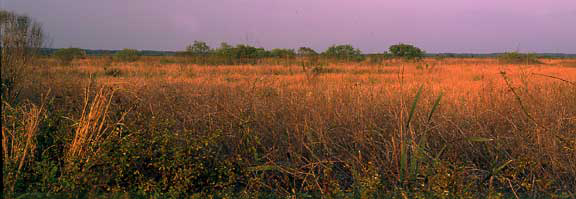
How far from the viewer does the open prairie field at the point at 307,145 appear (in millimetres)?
4301

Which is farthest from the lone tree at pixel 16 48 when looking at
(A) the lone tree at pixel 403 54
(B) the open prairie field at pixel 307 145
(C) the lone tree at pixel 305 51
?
(A) the lone tree at pixel 403 54

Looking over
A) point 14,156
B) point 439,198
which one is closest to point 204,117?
point 14,156

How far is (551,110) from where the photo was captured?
18.5 ft

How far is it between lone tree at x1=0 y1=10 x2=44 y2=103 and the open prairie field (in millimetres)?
1738

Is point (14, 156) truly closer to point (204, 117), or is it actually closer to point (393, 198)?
point (204, 117)

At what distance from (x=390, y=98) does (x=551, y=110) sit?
6.28ft

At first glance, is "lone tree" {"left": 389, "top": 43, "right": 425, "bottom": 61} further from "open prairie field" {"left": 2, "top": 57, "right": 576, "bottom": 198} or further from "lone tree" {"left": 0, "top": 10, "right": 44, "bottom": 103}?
"lone tree" {"left": 0, "top": 10, "right": 44, "bottom": 103}

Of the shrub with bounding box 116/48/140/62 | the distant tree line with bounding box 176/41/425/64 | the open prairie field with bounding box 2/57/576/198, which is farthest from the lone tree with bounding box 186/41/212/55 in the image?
the shrub with bounding box 116/48/140/62

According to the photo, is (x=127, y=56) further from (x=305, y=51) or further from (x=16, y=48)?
(x=305, y=51)

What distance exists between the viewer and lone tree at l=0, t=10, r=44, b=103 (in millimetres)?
7766

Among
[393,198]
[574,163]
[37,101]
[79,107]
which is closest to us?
[393,198]

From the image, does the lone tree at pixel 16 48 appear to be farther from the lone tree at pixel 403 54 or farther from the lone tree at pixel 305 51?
the lone tree at pixel 403 54

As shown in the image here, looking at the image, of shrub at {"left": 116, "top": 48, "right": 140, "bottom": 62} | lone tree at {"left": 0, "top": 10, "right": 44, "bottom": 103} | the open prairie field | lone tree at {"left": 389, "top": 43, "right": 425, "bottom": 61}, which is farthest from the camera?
shrub at {"left": 116, "top": 48, "right": 140, "bottom": 62}

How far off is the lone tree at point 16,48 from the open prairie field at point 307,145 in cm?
174
